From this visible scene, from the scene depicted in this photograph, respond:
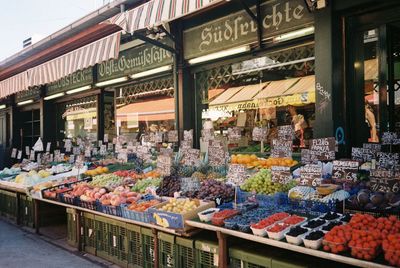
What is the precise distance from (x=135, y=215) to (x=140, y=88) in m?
5.36

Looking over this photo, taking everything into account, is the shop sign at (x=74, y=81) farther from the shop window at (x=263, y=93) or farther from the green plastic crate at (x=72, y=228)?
the green plastic crate at (x=72, y=228)

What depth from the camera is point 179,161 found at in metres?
6.17

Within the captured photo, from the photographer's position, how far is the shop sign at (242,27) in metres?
5.57

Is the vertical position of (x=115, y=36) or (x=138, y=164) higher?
(x=115, y=36)

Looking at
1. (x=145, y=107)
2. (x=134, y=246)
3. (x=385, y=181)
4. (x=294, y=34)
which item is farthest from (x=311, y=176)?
(x=145, y=107)

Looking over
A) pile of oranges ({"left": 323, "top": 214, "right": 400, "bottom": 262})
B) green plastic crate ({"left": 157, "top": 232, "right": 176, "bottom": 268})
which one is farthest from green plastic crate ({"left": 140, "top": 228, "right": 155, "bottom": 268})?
pile of oranges ({"left": 323, "top": 214, "right": 400, "bottom": 262})

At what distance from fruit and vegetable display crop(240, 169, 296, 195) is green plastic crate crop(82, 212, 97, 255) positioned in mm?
2603

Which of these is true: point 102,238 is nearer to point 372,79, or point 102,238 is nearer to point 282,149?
point 282,149

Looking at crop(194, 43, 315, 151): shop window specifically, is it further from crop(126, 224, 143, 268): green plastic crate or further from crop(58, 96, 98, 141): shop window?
crop(58, 96, 98, 141): shop window

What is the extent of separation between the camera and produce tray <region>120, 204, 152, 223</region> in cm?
449

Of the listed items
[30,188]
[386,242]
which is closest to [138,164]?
[30,188]

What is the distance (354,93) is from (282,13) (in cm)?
167

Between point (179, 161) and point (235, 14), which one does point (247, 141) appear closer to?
point (179, 161)

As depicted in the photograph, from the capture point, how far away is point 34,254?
591cm
